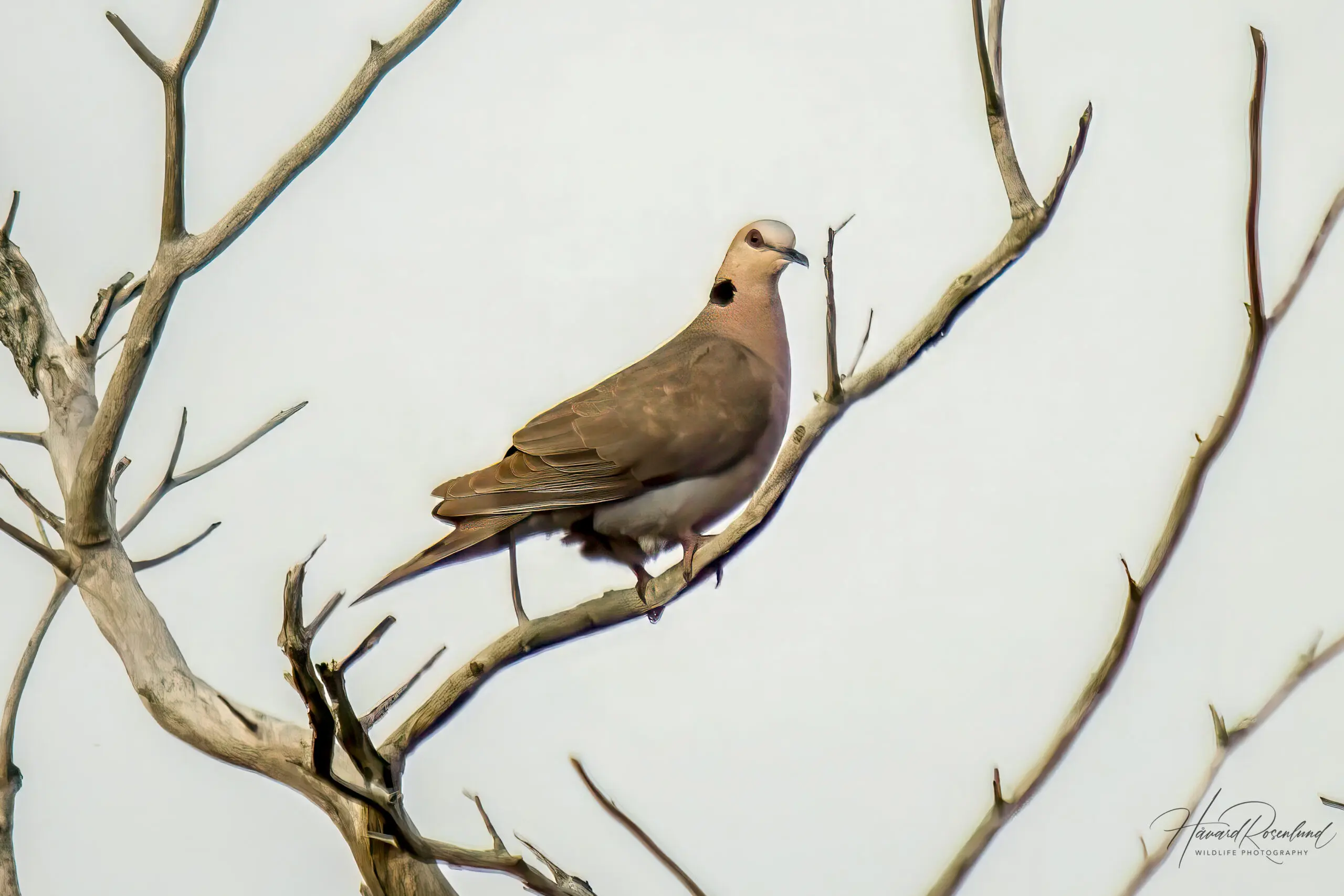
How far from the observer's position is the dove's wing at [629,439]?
213 centimetres

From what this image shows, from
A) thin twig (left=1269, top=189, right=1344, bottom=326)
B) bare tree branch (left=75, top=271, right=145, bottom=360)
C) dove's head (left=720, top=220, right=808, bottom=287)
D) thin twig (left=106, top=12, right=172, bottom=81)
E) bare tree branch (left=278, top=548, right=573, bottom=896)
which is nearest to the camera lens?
thin twig (left=1269, top=189, right=1344, bottom=326)

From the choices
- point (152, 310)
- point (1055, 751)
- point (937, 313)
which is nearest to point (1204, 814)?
point (937, 313)

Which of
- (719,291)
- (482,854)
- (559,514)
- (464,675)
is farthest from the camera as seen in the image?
(719,291)

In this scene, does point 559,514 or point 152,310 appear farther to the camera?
point 559,514

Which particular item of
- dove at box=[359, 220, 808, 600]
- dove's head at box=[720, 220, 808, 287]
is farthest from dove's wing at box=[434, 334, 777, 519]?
dove's head at box=[720, 220, 808, 287]

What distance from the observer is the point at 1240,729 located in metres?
1.16

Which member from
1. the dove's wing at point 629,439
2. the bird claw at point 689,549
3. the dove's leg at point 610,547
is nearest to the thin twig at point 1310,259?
the bird claw at point 689,549

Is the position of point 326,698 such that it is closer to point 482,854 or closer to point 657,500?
point 482,854

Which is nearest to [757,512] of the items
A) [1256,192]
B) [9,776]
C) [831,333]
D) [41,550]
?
[831,333]

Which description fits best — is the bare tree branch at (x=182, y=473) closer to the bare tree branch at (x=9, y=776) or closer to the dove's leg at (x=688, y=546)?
the bare tree branch at (x=9, y=776)

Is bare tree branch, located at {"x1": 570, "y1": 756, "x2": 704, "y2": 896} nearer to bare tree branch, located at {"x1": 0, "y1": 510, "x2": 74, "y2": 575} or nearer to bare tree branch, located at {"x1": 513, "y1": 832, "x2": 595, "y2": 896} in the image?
bare tree branch, located at {"x1": 513, "y1": 832, "x2": 595, "y2": 896}

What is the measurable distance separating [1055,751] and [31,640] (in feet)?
6.05

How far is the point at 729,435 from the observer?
225 centimetres

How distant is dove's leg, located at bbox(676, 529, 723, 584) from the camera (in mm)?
2086
